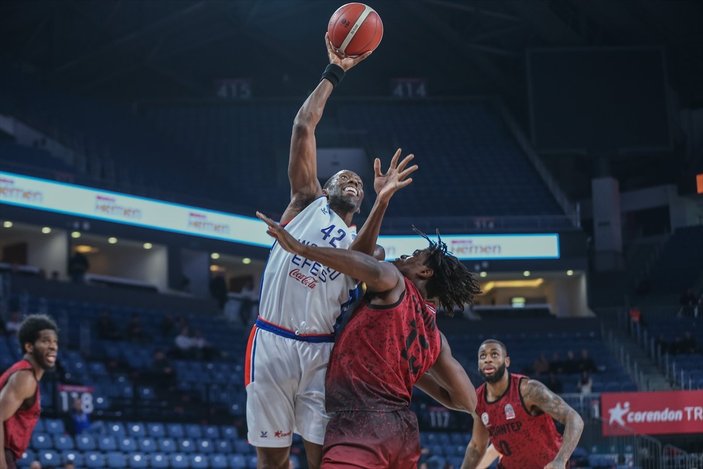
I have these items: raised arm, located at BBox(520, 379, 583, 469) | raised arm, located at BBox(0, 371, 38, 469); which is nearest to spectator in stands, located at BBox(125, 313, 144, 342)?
raised arm, located at BBox(520, 379, 583, 469)

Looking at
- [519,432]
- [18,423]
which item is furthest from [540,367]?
[18,423]

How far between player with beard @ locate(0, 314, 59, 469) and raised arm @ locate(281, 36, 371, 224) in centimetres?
195

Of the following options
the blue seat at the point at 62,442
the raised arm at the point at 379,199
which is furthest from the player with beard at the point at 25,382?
the blue seat at the point at 62,442

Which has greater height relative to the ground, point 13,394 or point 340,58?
point 340,58

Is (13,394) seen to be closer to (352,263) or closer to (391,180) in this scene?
(352,263)

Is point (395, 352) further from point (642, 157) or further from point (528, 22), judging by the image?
point (642, 157)

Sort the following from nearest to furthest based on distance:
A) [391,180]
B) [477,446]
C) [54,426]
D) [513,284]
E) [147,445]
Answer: [391,180], [477,446], [54,426], [147,445], [513,284]

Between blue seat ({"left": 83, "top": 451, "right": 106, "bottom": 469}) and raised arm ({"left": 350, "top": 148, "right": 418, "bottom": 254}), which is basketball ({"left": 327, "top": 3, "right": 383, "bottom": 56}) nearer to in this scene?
raised arm ({"left": 350, "top": 148, "right": 418, "bottom": 254})

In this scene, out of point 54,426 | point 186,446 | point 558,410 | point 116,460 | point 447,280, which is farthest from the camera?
point 186,446

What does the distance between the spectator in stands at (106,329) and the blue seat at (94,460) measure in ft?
24.2

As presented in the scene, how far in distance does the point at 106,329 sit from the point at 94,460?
7.68 m

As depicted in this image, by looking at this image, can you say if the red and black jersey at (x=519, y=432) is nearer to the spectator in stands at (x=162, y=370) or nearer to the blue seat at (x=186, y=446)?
the blue seat at (x=186, y=446)

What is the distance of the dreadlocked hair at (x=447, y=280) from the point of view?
6.23 metres

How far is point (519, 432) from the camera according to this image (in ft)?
28.8
